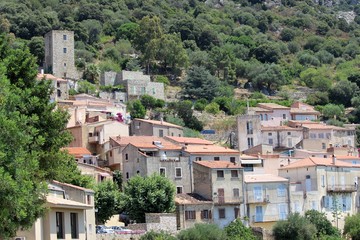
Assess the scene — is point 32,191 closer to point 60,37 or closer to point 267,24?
point 60,37

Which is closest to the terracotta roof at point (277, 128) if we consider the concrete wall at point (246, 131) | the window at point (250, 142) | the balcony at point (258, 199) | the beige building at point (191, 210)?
the concrete wall at point (246, 131)

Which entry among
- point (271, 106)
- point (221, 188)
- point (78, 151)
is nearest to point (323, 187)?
point (221, 188)

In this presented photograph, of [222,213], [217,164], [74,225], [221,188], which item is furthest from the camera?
[217,164]

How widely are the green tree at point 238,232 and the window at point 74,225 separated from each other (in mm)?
20811

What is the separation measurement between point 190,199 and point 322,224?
9.69 meters

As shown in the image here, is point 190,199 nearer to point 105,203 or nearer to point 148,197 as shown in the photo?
point 148,197

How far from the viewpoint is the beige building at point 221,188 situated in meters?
64.5

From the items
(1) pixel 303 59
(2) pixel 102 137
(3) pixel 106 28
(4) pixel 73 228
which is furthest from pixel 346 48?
(4) pixel 73 228

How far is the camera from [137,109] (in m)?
94.6

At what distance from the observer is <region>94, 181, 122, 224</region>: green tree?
59406 millimetres

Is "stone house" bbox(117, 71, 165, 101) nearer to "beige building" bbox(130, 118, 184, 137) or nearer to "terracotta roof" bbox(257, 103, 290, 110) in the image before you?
"terracotta roof" bbox(257, 103, 290, 110)

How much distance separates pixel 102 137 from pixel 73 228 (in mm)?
36212

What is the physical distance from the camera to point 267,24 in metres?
172

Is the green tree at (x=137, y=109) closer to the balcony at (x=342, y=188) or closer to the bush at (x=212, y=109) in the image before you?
the bush at (x=212, y=109)
